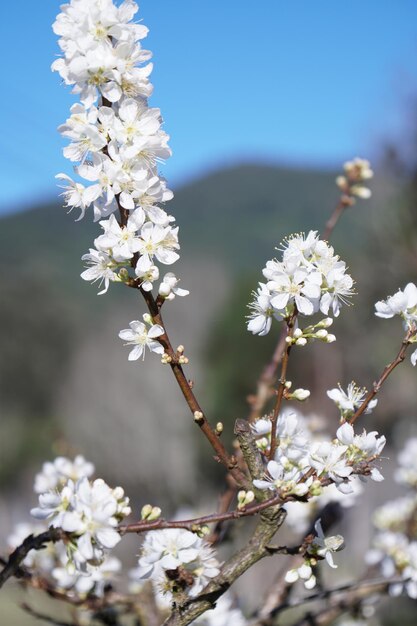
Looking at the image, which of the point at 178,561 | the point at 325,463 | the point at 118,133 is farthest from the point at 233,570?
the point at 118,133

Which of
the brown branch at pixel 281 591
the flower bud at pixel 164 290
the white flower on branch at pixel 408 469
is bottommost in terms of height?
the brown branch at pixel 281 591

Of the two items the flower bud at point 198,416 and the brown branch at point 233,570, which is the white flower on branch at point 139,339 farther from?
the brown branch at point 233,570

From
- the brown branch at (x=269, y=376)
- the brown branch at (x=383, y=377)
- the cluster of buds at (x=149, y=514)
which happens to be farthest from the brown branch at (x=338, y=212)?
the cluster of buds at (x=149, y=514)

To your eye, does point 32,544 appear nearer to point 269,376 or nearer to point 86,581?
point 86,581

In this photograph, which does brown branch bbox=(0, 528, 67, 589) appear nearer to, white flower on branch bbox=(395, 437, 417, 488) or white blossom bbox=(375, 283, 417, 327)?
white blossom bbox=(375, 283, 417, 327)

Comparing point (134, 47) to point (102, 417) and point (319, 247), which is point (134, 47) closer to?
point (319, 247)

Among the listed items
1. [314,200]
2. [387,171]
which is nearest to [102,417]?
[387,171]

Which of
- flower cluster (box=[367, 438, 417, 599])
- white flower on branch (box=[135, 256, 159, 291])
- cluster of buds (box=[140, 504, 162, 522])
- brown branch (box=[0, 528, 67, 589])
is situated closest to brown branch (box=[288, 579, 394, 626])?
flower cluster (box=[367, 438, 417, 599])
